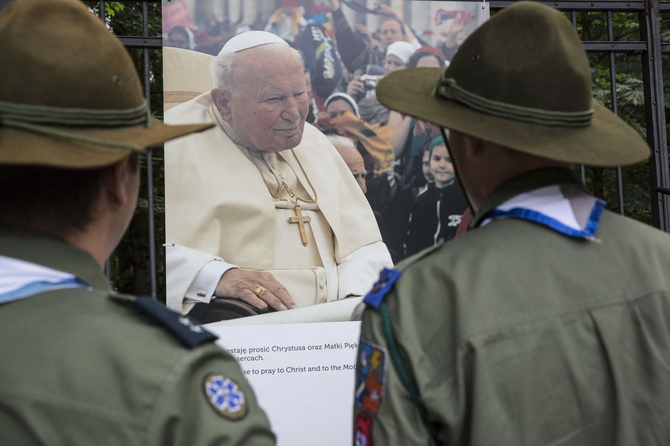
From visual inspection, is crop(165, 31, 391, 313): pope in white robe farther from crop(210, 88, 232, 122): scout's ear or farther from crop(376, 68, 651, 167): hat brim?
crop(376, 68, 651, 167): hat brim

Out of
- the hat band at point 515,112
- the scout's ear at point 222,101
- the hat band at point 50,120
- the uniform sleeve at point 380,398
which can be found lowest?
the uniform sleeve at point 380,398

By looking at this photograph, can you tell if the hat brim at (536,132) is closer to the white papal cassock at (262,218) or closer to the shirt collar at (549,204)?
the shirt collar at (549,204)

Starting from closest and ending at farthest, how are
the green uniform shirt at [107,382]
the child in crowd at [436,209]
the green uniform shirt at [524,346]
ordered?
the green uniform shirt at [107,382] → the green uniform shirt at [524,346] → the child in crowd at [436,209]

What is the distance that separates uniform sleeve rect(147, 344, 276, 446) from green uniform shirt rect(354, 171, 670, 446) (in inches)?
13.7

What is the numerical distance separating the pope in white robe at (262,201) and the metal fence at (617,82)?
0.92ft

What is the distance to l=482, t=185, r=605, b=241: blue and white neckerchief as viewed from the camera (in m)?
1.57

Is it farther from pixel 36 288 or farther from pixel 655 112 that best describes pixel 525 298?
pixel 655 112

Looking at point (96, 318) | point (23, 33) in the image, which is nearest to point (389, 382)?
point (96, 318)

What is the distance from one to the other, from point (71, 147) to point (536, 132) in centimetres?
90

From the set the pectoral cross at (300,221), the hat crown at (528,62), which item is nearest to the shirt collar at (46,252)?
the hat crown at (528,62)

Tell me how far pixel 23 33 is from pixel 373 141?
2.77m

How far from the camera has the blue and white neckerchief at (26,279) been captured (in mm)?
1240

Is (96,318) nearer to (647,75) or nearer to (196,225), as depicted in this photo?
(196,225)

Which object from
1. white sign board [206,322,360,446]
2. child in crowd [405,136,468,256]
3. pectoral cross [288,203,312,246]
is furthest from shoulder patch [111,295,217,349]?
child in crowd [405,136,468,256]
